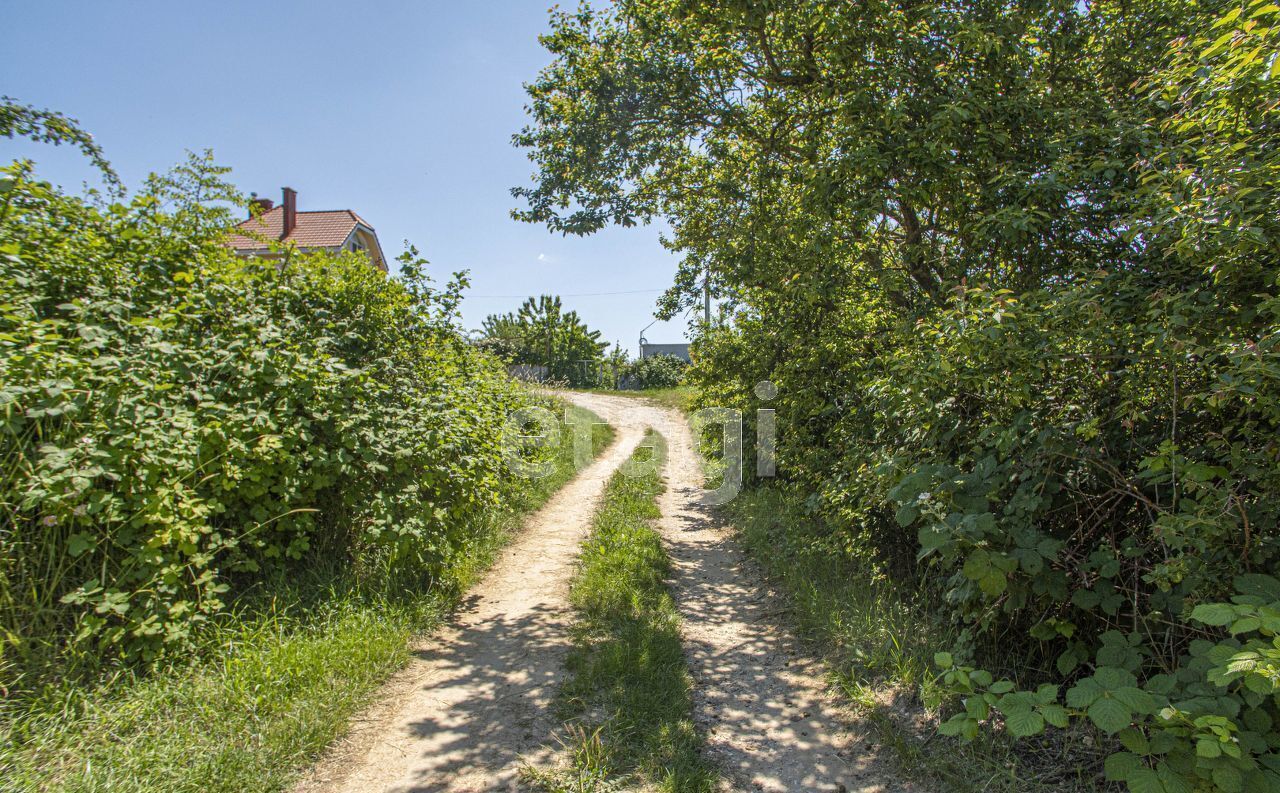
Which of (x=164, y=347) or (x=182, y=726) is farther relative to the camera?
(x=164, y=347)

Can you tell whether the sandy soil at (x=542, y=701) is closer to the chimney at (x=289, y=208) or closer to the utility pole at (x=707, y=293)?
the utility pole at (x=707, y=293)

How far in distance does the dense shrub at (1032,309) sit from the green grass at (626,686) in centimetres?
145

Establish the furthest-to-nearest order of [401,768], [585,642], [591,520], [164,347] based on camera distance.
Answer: [591,520] → [585,642] → [164,347] → [401,768]

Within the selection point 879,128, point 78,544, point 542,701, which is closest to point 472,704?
point 542,701

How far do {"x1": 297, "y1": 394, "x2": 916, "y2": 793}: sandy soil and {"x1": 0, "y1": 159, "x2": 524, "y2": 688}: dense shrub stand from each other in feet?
3.06

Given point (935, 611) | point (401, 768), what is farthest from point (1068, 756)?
point (401, 768)

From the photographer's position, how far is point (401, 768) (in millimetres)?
3156

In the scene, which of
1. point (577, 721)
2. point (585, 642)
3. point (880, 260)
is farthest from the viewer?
point (880, 260)

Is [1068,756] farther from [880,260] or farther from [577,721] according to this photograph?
[880,260]

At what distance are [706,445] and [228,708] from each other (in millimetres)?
9436

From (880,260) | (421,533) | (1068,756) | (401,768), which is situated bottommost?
(401,768)

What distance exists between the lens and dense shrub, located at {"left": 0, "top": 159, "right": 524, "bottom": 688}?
10.7ft

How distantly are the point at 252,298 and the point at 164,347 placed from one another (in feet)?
3.09

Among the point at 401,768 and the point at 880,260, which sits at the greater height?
the point at 880,260
